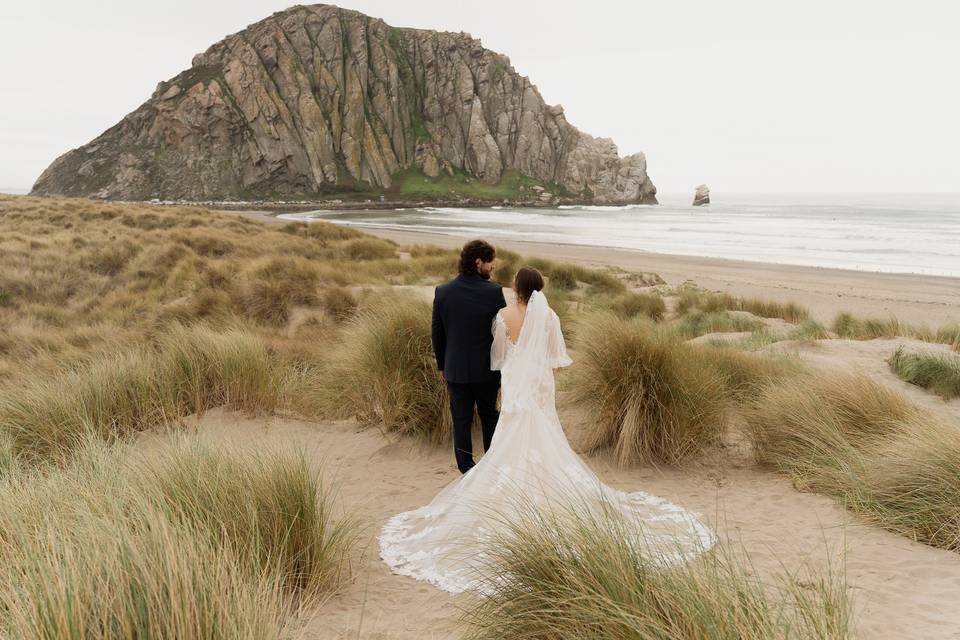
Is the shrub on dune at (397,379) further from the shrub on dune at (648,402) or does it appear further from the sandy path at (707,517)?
the shrub on dune at (648,402)

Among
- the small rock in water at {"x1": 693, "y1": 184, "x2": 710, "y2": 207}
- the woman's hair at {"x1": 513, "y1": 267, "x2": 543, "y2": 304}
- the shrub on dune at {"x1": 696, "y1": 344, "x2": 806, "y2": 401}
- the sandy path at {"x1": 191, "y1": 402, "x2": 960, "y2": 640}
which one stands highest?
the small rock in water at {"x1": 693, "y1": 184, "x2": 710, "y2": 207}

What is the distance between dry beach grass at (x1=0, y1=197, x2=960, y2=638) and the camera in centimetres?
231

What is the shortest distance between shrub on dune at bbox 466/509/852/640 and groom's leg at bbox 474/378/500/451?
222 centimetres

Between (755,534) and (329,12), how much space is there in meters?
134

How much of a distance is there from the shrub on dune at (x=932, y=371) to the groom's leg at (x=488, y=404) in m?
6.37

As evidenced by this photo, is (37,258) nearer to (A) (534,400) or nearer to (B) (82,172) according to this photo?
(A) (534,400)

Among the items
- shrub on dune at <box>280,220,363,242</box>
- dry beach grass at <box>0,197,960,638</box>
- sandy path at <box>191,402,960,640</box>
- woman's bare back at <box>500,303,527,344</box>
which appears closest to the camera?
dry beach grass at <box>0,197,960,638</box>

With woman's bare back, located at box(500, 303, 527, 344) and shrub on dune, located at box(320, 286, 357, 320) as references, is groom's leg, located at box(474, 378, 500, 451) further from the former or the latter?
shrub on dune, located at box(320, 286, 357, 320)

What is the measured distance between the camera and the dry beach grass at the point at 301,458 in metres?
2.31

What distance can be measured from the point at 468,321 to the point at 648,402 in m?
2.09

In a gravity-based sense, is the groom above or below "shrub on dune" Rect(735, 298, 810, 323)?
above

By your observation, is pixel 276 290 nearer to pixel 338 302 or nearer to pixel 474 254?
pixel 338 302

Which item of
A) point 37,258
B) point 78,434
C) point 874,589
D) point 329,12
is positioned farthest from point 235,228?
point 329,12

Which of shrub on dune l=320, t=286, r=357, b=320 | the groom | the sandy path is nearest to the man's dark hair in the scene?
the groom
